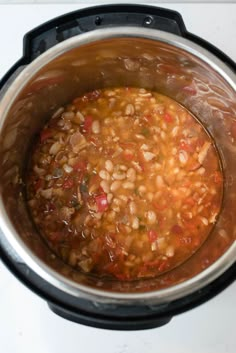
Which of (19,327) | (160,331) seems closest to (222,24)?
(160,331)

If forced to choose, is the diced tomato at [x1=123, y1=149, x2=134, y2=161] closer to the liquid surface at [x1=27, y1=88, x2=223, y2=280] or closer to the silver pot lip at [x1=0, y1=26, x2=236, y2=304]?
the liquid surface at [x1=27, y1=88, x2=223, y2=280]

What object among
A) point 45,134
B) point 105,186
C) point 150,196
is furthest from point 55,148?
point 150,196

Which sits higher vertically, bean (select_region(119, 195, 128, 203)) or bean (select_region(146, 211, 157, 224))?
bean (select_region(119, 195, 128, 203))

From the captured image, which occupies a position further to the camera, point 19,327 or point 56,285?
point 19,327

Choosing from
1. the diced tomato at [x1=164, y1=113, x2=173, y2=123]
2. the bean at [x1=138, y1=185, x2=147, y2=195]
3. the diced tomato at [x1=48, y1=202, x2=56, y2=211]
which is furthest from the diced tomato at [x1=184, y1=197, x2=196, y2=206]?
the diced tomato at [x1=48, y1=202, x2=56, y2=211]

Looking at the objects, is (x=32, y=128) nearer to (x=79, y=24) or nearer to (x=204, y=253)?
(x=79, y=24)

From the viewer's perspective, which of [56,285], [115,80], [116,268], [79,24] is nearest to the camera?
[56,285]
